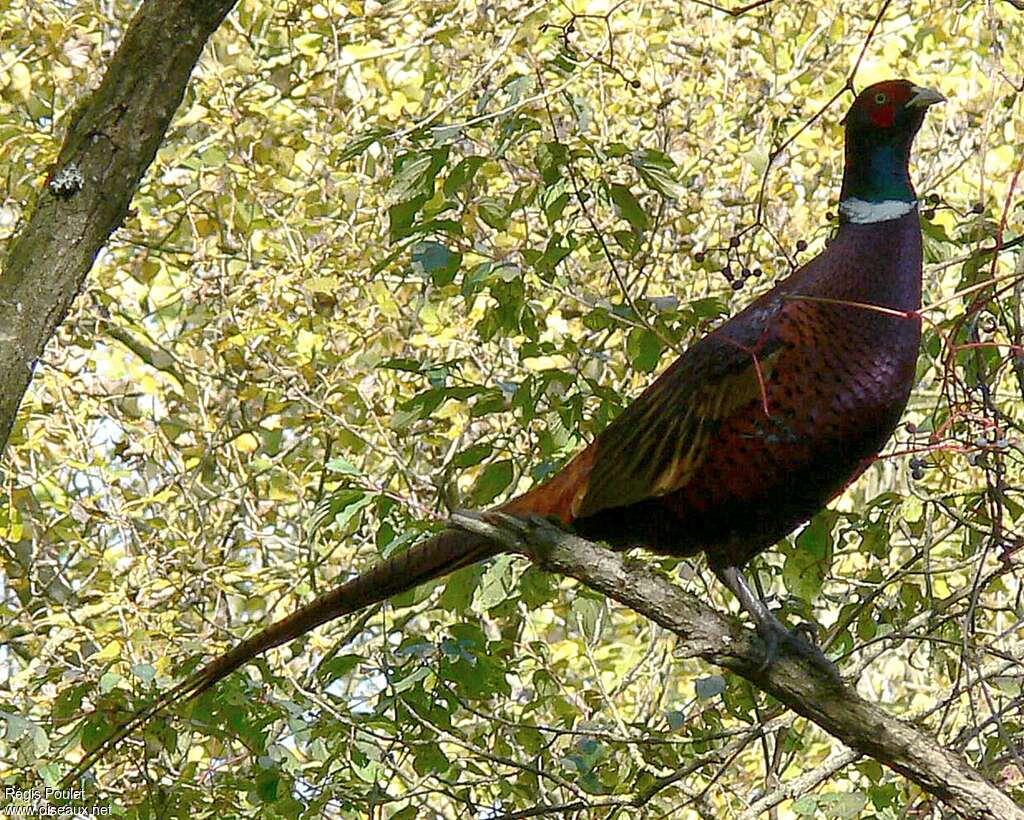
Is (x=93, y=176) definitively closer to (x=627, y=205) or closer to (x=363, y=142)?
(x=363, y=142)

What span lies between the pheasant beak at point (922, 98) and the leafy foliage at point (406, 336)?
408 mm

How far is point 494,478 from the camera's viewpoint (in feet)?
12.2

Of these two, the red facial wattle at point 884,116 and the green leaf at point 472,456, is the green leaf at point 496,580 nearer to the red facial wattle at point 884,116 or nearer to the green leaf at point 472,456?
the green leaf at point 472,456

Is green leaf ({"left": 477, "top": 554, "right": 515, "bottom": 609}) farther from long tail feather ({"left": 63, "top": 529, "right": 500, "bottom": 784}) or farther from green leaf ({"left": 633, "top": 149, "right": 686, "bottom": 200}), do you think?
green leaf ({"left": 633, "top": 149, "right": 686, "bottom": 200})

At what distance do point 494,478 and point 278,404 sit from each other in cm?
189

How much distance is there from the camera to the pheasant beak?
3.48m

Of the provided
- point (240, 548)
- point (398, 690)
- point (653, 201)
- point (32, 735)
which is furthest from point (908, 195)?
point (240, 548)

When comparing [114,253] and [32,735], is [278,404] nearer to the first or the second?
[114,253]

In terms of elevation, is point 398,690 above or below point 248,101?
below

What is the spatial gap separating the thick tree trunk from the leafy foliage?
3.92 ft

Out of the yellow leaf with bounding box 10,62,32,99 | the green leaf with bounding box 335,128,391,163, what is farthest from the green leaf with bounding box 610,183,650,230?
the yellow leaf with bounding box 10,62,32,99

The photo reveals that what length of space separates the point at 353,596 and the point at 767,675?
955mm

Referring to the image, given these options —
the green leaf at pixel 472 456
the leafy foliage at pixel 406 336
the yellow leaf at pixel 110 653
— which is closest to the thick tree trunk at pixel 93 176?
the leafy foliage at pixel 406 336

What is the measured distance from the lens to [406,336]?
5.91 metres
